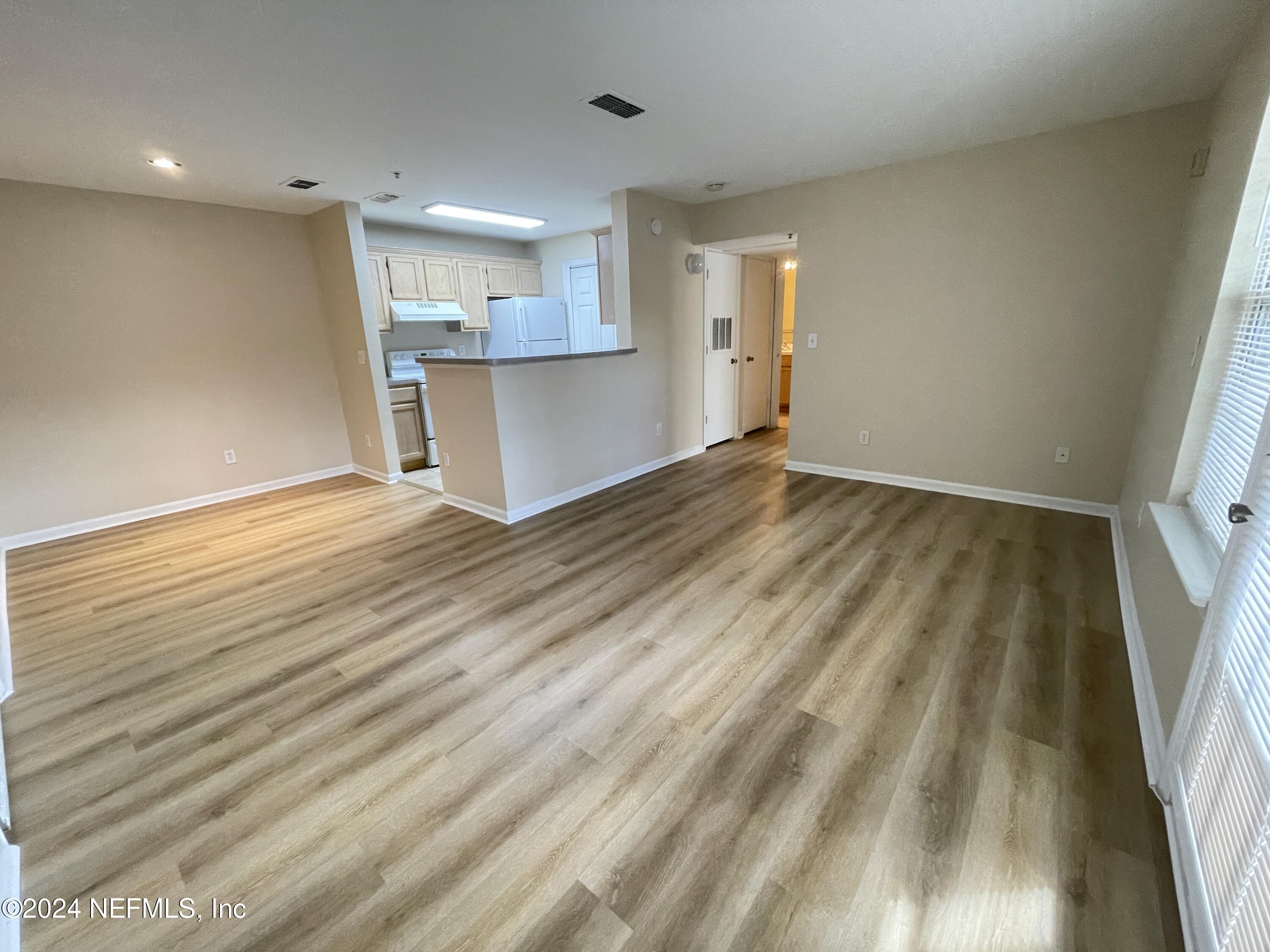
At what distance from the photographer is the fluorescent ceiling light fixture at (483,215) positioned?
4.43m

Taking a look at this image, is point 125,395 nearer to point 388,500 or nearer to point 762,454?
point 388,500

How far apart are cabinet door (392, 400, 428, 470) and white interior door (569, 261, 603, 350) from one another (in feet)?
7.66

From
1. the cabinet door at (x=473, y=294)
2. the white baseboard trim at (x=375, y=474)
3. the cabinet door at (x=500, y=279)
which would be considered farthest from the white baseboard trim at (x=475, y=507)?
the cabinet door at (x=500, y=279)

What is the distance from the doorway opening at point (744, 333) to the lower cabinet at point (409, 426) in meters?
3.03

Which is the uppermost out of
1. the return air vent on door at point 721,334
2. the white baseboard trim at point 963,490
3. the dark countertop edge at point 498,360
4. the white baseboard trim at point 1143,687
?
the return air vent on door at point 721,334

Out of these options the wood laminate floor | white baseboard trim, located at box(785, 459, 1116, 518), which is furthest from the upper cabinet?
white baseboard trim, located at box(785, 459, 1116, 518)

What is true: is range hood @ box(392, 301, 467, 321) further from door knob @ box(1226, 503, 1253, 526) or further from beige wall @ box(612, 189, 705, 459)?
door knob @ box(1226, 503, 1253, 526)

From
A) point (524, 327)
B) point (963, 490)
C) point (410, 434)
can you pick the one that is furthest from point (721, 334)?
point (410, 434)

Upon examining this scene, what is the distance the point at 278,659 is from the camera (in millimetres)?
2141

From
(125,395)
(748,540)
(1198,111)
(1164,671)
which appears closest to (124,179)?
(125,395)

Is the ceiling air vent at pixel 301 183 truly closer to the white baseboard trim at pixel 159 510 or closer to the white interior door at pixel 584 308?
the white baseboard trim at pixel 159 510

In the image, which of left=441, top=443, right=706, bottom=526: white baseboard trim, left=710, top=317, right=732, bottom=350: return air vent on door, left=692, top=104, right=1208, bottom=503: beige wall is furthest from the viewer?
left=710, top=317, right=732, bottom=350: return air vent on door

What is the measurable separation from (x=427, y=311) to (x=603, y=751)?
5047 mm

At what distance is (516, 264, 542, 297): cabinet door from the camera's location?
20.9 feet
